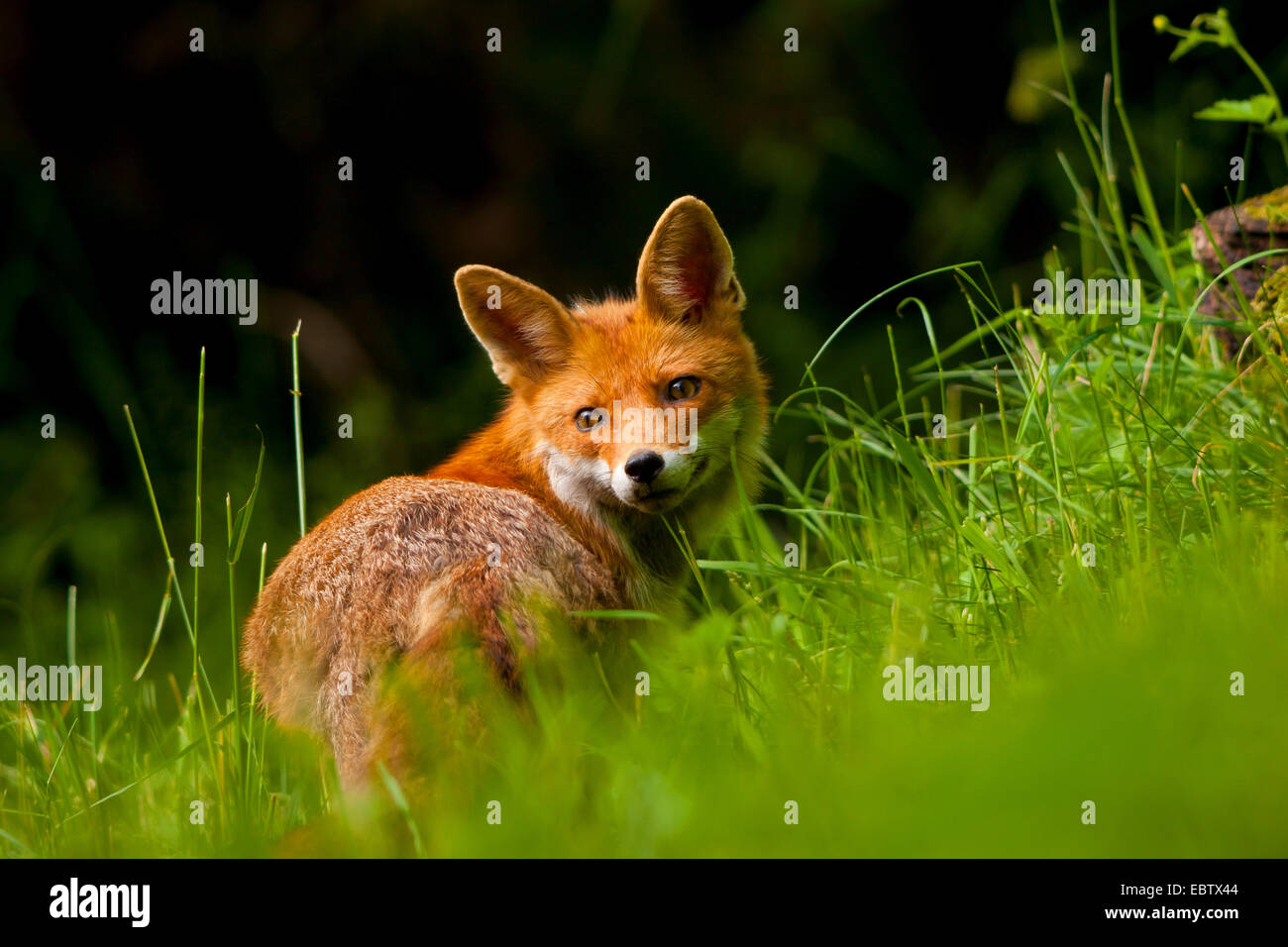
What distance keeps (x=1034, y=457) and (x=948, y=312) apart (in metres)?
3.98

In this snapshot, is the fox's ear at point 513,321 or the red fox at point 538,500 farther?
the fox's ear at point 513,321

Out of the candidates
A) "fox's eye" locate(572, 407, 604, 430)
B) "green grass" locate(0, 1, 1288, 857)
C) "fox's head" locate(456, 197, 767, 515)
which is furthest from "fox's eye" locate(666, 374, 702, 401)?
"green grass" locate(0, 1, 1288, 857)

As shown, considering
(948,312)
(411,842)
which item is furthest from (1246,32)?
(411,842)

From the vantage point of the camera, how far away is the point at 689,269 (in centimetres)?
396

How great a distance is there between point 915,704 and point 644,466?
1.10m

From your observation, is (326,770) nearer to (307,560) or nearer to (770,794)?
(307,560)

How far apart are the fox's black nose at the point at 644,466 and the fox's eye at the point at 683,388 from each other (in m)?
0.35

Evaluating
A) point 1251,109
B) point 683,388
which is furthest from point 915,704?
point 1251,109

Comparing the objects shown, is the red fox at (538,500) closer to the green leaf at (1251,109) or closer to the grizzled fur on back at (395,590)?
the grizzled fur on back at (395,590)

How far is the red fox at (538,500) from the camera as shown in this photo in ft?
9.52

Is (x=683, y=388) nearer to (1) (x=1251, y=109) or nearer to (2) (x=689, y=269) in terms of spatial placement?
(2) (x=689, y=269)

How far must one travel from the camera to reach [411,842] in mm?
2537

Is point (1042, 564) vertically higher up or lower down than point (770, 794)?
higher up

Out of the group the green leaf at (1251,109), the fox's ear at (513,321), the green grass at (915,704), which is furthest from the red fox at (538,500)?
the green leaf at (1251,109)
